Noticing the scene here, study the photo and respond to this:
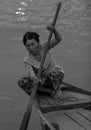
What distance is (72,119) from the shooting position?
4215mm

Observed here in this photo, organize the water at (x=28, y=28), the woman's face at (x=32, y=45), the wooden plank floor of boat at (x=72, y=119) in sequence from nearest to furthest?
the wooden plank floor of boat at (x=72, y=119)
the woman's face at (x=32, y=45)
the water at (x=28, y=28)

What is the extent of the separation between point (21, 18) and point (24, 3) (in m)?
A: 1.45

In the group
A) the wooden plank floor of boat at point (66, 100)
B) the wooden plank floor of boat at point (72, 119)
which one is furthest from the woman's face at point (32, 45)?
the wooden plank floor of boat at point (72, 119)

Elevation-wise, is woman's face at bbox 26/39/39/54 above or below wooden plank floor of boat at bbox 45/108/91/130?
above

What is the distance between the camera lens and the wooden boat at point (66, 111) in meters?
3.96

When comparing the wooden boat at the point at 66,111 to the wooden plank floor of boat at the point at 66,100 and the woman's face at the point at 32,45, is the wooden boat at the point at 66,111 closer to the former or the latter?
the wooden plank floor of boat at the point at 66,100

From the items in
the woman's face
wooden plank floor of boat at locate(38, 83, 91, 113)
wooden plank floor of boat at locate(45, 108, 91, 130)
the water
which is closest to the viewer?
wooden plank floor of boat at locate(45, 108, 91, 130)

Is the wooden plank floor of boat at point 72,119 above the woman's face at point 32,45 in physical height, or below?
below

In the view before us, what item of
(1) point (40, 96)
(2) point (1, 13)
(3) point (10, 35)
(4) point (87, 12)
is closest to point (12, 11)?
(2) point (1, 13)

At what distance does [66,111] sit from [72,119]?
0.43 metres

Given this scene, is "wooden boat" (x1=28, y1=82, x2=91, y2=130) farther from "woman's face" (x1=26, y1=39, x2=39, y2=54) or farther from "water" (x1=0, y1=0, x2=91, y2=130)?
"water" (x1=0, y1=0, x2=91, y2=130)

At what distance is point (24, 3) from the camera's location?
54.6ft

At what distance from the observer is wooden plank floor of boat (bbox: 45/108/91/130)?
3879mm

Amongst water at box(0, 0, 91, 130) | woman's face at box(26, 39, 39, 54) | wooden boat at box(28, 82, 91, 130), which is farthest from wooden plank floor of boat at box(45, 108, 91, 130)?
water at box(0, 0, 91, 130)
